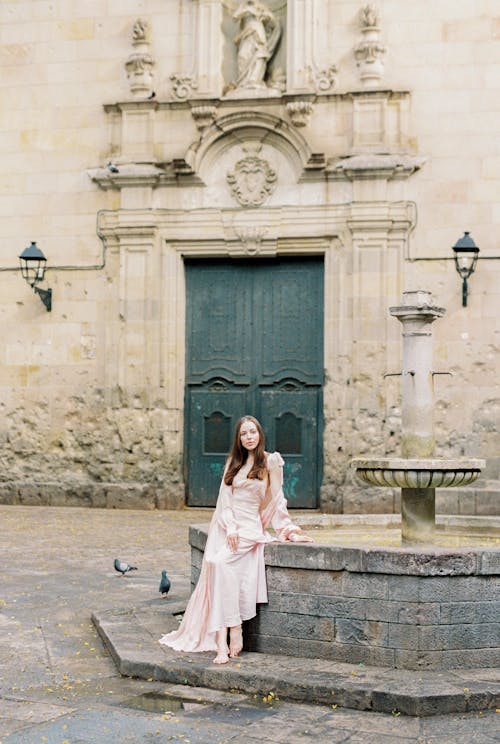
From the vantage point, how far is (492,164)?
13750mm

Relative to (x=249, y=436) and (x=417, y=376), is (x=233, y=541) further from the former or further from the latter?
(x=417, y=376)

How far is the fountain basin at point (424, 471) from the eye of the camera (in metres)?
6.20

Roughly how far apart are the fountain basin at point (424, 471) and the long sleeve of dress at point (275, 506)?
547mm

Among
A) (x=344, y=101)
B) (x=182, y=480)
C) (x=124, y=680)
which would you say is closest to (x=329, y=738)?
(x=124, y=680)

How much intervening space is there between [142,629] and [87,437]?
816cm

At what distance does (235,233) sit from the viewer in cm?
1432

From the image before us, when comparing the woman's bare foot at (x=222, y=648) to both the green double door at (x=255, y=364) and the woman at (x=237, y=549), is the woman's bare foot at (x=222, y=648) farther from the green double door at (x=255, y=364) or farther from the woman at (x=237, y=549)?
the green double door at (x=255, y=364)

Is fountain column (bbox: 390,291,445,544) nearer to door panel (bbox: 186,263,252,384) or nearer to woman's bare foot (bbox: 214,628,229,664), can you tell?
woman's bare foot (bbox: 214,628,229,664)

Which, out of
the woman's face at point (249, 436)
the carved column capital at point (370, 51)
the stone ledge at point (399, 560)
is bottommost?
the stone ledge at point (399, 560)

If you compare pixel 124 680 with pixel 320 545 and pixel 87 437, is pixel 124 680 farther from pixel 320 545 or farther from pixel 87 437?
pixel 87 437

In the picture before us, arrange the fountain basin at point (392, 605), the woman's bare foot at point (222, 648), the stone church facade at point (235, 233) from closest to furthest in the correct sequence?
the fountain basin at point (392, 605), the woman's bare foot at point (222, 648), the stone church facade at point (235, 233)

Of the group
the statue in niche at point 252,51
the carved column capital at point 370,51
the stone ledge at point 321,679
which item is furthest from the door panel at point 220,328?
the stone ledge at point 321,679

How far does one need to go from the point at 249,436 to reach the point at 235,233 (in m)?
8.36

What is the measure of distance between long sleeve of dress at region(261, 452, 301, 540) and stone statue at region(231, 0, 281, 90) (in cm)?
904
